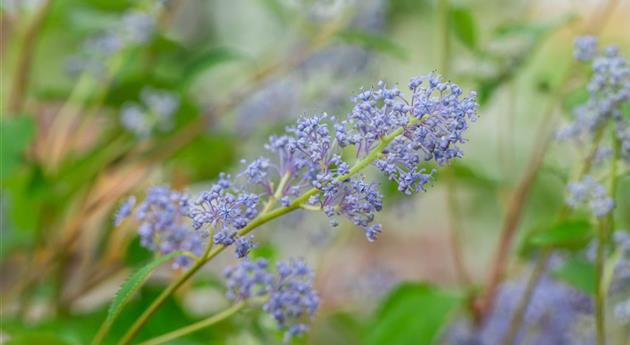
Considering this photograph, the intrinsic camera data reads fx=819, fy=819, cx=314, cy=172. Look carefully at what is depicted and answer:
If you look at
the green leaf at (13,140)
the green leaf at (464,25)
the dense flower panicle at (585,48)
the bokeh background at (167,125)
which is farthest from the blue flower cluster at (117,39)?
the dense flower panicle at (585,48)

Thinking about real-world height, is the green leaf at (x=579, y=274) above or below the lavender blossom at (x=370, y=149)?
above

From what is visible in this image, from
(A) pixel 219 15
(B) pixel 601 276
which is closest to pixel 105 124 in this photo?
(B) pixel 601 276

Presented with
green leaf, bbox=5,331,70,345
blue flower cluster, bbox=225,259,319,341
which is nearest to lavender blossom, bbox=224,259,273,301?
blue flower cluster, bbox=225,259,319,341

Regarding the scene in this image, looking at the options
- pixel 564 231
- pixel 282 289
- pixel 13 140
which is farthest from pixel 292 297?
pixel 13 140

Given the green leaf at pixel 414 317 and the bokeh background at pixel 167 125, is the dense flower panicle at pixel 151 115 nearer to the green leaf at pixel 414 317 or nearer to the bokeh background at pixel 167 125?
the bokeh background at pixel 167 125

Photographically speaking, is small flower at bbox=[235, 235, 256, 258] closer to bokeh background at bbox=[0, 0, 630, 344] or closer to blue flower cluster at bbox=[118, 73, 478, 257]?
blue flower cluster at bbox=[118, 73, 478, 257]

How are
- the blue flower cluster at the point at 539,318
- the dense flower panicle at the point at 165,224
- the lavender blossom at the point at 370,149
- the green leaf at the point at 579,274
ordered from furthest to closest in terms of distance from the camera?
the blue flower cluster at the point at 539,318 < the green leaf at the point at 579,274 < the dense flower panicle at the point at 165,224 < the lavender blossom at the point at 370,149
